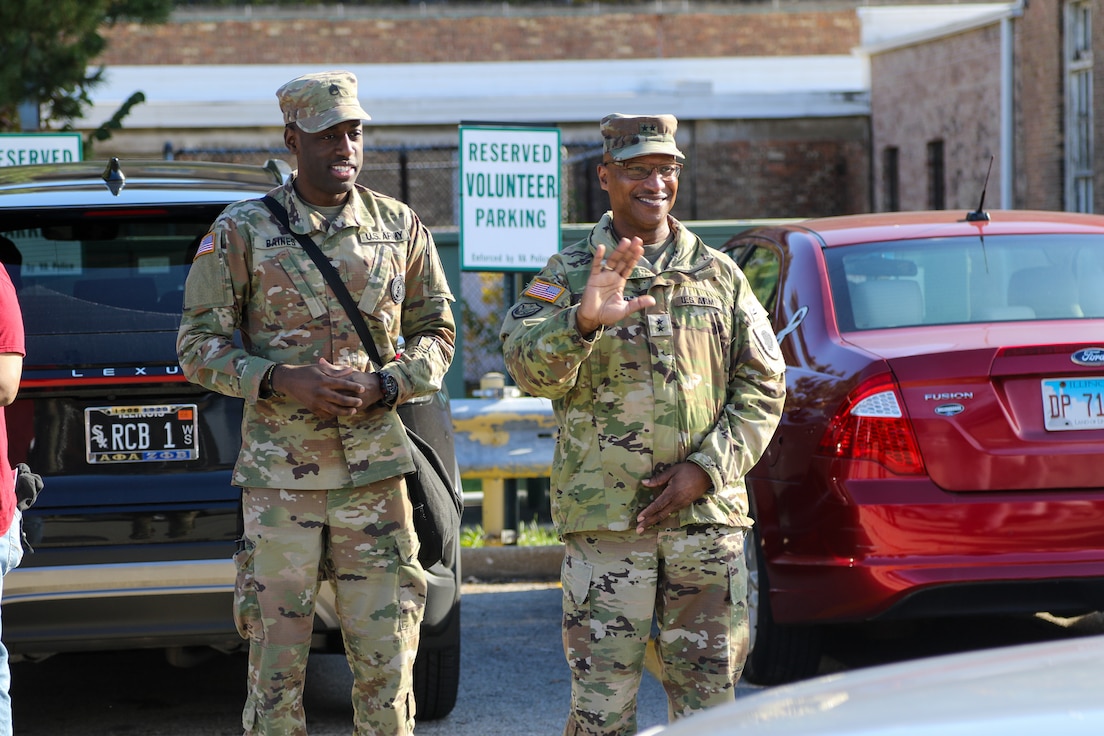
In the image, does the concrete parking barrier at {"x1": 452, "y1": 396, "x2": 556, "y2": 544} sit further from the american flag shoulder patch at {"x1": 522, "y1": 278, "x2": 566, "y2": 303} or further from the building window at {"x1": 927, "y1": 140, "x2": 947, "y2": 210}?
the building window at {"x1": 927, "y1": 140, "x2": 947, "y2": 210}

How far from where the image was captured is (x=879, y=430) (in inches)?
174

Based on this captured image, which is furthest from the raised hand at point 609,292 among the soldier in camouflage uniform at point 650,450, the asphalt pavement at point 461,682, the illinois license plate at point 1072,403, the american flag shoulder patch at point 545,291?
the asphalt pavement at point 461,682

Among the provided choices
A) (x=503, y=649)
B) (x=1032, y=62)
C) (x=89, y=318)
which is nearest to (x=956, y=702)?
(x=89, y=318)

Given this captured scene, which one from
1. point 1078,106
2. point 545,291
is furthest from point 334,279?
point 1078,106

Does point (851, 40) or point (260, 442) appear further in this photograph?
point (851, 40)

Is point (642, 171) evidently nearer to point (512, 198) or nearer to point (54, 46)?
point (512, 198)

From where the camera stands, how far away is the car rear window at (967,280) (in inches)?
189

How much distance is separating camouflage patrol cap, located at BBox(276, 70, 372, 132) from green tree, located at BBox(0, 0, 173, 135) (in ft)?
27.6

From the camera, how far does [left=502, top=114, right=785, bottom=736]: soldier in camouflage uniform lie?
3.43 m

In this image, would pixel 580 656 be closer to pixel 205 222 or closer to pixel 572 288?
pixel 572 288

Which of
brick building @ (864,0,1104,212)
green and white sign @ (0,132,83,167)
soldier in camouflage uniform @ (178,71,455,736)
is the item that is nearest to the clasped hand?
soldier in camouflage uniform @ (178,71,455,736)

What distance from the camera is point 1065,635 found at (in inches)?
224

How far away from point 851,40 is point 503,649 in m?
30.9

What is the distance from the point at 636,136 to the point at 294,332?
1.00 metres
